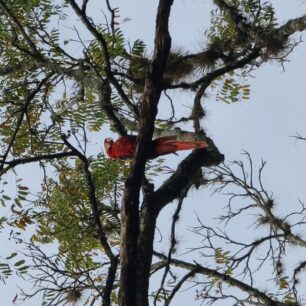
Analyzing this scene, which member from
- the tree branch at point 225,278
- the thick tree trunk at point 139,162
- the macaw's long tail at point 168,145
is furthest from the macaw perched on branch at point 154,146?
the tree branch at point 225,278

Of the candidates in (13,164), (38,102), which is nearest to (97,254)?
(13,164)

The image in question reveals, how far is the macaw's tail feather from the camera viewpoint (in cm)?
584

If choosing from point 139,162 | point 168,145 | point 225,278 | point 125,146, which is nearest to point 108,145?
point 125,146

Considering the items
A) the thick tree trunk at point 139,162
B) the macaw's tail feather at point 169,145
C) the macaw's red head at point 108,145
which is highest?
the macaw's red head at point 108,145

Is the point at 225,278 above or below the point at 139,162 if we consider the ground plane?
above

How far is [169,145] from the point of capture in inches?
233

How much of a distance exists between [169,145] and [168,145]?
2cm

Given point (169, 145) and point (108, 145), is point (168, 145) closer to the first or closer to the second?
point (169, 145)

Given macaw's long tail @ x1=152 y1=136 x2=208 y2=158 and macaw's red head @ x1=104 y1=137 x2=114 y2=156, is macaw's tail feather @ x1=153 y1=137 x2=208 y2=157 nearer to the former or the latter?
macaw's long tail @ x1=152 y1=136 x2=208 y2=158

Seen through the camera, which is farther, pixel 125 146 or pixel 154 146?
pixel 125 146

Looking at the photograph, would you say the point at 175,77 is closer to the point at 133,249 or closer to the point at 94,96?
the point at 94,96

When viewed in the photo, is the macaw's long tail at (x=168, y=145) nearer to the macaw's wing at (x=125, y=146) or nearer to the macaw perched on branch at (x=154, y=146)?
the macaw perched on branch at (x=154, y=146)

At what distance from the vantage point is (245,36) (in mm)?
8266

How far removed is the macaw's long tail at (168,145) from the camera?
583 cm
